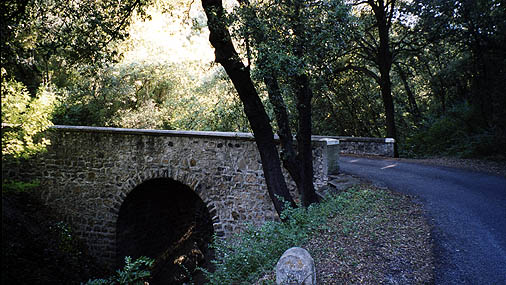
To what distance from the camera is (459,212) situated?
19.2ft

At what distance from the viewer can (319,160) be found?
8.33 meters

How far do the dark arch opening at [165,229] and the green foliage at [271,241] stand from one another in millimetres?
5006

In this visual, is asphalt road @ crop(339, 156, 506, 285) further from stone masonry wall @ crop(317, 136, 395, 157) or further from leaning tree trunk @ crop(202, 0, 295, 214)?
leaning tree trunk @ crop(202, 0, 295, 214)

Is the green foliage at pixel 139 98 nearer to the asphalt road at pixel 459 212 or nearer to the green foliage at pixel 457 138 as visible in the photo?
the asphalt road at pixel 459 212

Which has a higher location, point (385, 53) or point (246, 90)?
point (385, 53)

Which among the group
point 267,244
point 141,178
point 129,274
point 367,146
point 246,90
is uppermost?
point 246,90

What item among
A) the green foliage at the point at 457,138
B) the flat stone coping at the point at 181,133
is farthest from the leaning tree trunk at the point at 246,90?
the green foliage at the point at 457,138

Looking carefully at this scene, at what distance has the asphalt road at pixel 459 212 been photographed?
3902mm

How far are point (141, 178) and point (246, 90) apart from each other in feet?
15.3

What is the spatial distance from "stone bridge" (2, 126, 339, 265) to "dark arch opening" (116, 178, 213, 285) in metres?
0.04

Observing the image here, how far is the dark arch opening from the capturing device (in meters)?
10.2

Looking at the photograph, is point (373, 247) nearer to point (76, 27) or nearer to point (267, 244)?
point (267, 244)

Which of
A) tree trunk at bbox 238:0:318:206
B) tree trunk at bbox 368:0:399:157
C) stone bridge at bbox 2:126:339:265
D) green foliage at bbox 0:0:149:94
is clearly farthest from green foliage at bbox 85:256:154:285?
tree trunk at bbox 368:0:399:157

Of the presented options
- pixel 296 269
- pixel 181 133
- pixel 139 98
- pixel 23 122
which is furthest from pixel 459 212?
pixel 139 98
